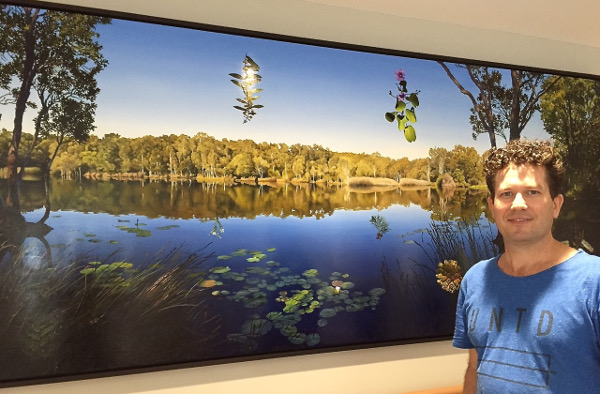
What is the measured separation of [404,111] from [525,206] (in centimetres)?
117

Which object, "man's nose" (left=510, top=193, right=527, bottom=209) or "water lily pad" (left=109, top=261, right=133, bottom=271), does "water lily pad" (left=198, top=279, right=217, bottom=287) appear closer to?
"water lily pad" (left=109, top=261, right=133, bottom=271)

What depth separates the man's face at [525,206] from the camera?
49.0 inches

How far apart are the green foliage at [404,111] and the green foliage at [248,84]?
2.10ft

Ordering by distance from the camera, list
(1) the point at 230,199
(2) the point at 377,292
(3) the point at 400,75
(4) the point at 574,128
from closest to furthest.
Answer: (1) the point at 230,199 → (2) the point at 377,292 → (3) the point at 400,75 → (4) the point at 574,128

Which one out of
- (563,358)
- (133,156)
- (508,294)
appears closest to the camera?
(563,358)

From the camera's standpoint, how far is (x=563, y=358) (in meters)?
1.15

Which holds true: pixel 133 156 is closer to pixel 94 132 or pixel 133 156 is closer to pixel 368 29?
pixel 94 132

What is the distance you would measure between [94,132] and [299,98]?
0.85m

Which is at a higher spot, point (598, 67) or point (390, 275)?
point (598, 67)

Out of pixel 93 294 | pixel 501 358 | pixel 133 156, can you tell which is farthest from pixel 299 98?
pixel 501 358

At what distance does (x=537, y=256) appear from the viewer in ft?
4.17

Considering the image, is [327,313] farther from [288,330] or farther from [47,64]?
[47,64]

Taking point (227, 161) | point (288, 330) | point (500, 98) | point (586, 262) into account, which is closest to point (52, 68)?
point (227, 161)

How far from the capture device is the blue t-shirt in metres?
1.14
